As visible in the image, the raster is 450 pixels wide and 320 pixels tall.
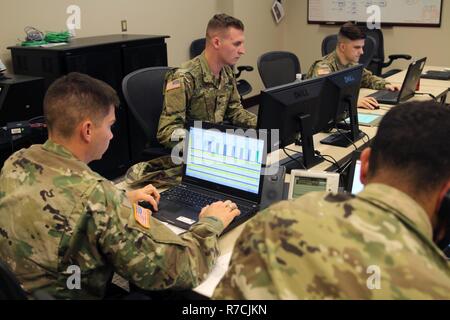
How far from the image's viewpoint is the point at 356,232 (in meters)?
0.76

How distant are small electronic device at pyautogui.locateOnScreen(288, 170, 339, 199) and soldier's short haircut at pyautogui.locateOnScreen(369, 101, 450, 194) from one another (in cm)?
70

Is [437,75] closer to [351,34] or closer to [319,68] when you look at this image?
[351,34]

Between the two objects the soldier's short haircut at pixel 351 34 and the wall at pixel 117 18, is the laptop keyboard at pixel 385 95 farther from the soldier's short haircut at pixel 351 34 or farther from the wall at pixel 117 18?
the wall at pixel 117 18

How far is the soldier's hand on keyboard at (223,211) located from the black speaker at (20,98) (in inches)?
71.4

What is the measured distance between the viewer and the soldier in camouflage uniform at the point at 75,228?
1.17 m

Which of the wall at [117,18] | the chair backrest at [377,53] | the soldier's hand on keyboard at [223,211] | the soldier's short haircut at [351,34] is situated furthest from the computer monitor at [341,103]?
the chair backrest at [377,53]

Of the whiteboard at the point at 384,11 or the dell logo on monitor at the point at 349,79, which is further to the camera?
the whiteboard at the point at 384,11

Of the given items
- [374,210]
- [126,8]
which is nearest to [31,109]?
[126,8]

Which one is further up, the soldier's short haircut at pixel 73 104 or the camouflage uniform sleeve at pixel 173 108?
the soldier's short haircut at pixel 73 104

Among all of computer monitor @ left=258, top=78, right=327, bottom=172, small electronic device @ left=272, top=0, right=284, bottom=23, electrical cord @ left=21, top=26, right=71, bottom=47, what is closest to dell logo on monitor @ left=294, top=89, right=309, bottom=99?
computer monitor @ left=258, top=78, right=327, bottom=172

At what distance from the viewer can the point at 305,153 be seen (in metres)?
2.05

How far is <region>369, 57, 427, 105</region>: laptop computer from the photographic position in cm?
313

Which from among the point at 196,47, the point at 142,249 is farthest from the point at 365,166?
the point at 196,47

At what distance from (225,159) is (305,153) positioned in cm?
52
